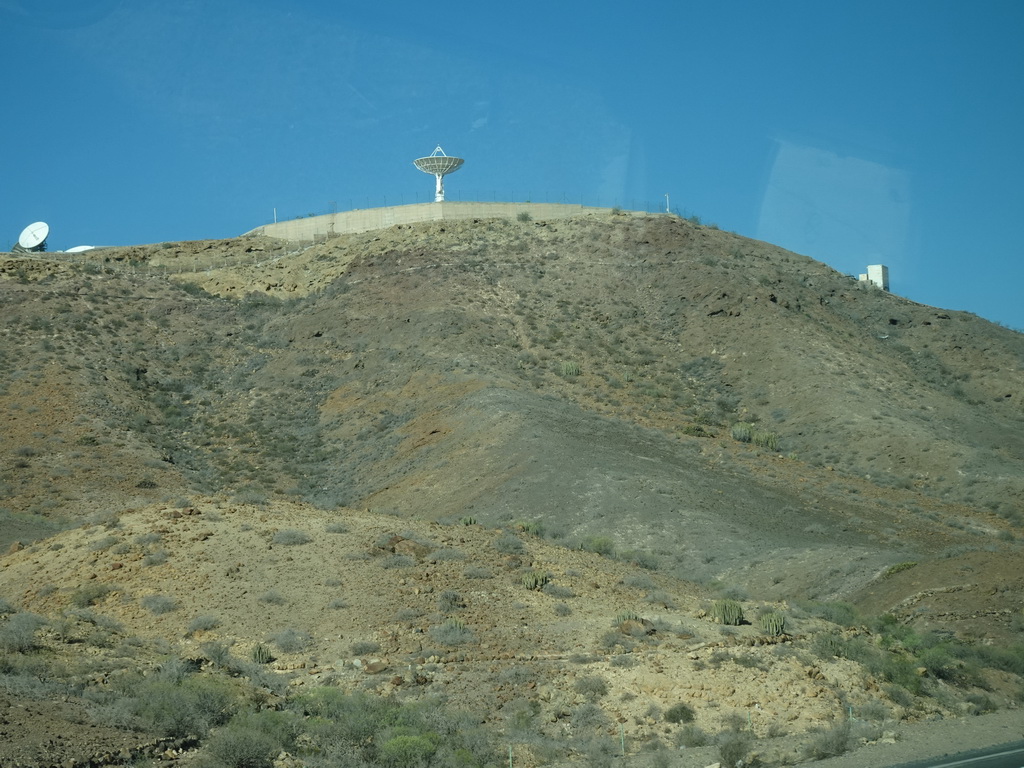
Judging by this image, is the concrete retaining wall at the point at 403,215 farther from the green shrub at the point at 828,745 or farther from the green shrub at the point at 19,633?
the green shrub at the point at 828,745

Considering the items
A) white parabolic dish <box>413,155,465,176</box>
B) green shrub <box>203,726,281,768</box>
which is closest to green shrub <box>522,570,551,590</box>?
green shrub <box>203,726,281,768</box>

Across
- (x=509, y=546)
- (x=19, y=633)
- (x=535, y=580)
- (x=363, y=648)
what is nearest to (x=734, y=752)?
(x=363, y=648)

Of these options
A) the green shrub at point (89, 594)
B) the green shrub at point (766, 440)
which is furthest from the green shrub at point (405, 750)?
the green shrub at point (766, 440)

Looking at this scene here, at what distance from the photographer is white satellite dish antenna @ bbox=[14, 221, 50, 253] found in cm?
7106

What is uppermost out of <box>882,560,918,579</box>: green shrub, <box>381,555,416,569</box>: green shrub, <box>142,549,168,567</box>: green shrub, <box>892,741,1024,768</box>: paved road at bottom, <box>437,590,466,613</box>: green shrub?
<box>142,549,168,567</box>: green shrub

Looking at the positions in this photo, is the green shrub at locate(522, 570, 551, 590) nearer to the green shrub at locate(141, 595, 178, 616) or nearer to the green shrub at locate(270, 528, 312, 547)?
the green shrub at locate(270, 528, 312, 547)

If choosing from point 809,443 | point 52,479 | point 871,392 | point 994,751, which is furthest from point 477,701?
point 871,392

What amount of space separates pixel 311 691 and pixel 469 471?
2386 cm

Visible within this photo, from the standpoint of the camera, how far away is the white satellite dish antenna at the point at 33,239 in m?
71.1

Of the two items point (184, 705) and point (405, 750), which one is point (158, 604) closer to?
point (184, 705)

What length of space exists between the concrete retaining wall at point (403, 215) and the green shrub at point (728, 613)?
50590 mm

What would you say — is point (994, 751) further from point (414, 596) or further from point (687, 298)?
point (687, 298)

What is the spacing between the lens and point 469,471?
1580 inches

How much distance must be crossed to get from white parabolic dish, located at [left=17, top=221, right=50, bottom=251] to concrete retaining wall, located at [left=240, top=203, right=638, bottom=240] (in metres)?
13.7
